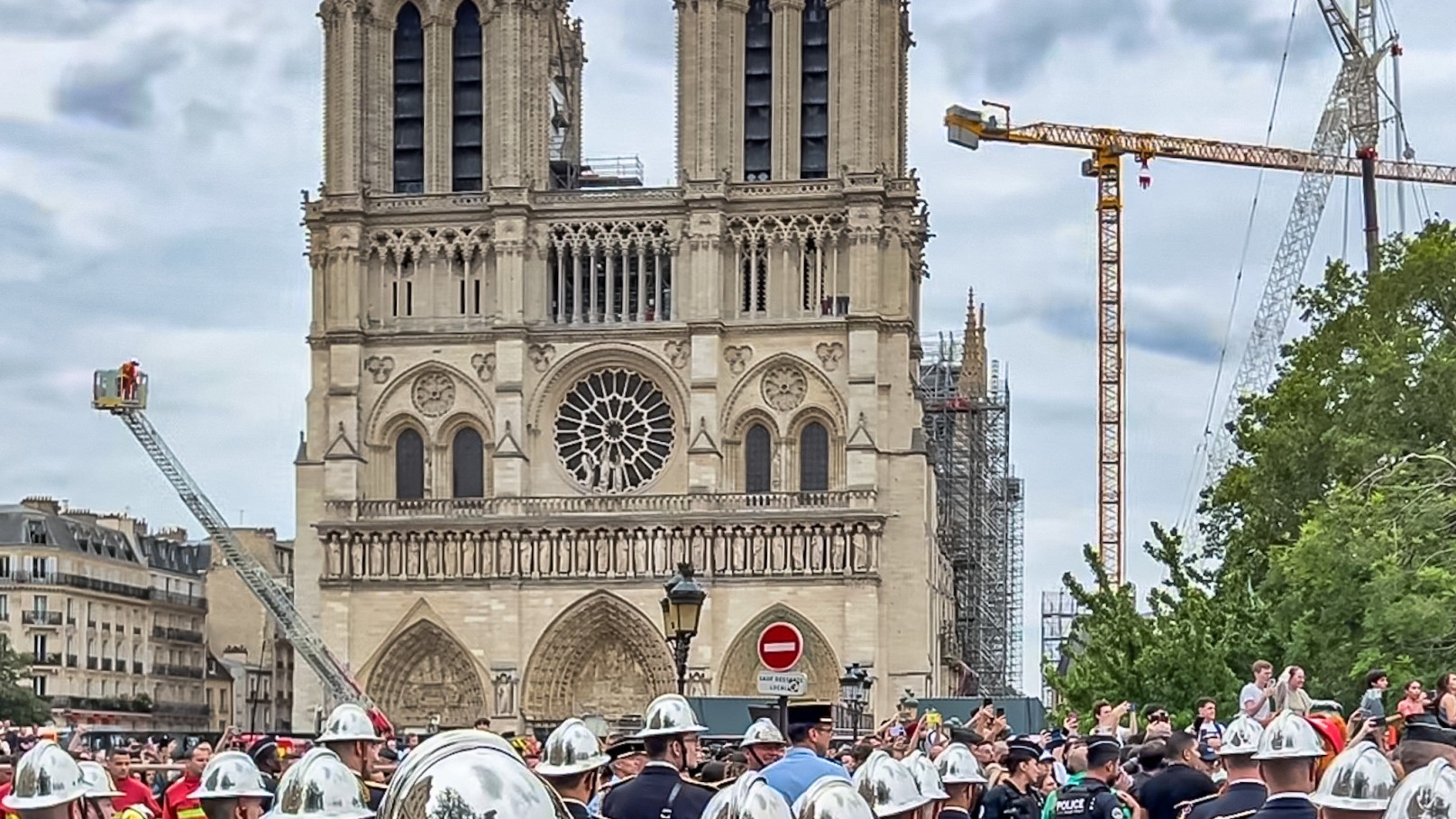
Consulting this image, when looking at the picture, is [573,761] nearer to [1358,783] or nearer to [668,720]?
[668,720]

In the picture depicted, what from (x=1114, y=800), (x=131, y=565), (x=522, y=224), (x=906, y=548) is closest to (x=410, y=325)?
(x=522, y=224)

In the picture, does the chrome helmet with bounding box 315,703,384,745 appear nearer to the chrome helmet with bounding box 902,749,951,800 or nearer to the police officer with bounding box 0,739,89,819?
the police officer with bounding box 0,739,89,819

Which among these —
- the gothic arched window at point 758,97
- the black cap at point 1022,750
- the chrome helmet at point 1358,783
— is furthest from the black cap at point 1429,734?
the gothic arched window at point 758,97

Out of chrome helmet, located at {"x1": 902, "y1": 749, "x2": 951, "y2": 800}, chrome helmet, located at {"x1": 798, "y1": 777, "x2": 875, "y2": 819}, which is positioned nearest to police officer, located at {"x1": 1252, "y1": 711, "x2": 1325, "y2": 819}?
chrome helmet, located at {"x1": 902, "y1": 749, "x2": 951, "y2": 800}

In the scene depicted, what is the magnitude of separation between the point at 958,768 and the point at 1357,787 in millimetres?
4025

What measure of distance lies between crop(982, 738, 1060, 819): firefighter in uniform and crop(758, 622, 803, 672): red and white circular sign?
3.99 meters

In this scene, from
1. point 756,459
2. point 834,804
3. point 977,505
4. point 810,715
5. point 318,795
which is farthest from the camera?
point 977,505

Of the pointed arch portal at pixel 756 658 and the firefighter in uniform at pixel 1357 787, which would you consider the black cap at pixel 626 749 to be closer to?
the firefighter in uniform at pixel 1357 787

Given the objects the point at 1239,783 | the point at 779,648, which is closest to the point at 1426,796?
the point at 1239,783

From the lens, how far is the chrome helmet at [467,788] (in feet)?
14.5

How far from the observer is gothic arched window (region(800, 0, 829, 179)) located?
59.8m

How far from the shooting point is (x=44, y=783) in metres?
8.21

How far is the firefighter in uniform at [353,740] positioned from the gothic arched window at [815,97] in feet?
162

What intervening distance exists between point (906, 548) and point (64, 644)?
78.3ft
